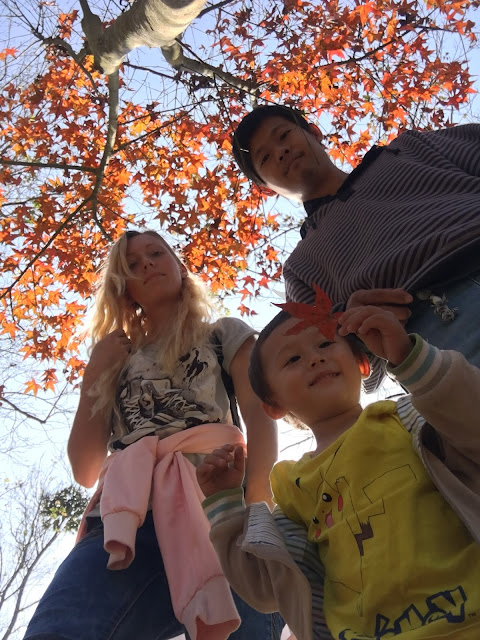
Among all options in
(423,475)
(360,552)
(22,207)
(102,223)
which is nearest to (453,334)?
(423,475)

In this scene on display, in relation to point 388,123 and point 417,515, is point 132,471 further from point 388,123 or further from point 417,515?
point 388,123

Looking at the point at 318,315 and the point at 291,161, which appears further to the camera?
the point at 291,161

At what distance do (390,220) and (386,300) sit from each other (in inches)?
15.8

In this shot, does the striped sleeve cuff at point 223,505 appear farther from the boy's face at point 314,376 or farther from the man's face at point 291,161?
the man's face at point 291,161

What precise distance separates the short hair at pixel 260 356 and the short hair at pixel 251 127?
103 centimetres

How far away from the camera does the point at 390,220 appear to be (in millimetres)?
1837

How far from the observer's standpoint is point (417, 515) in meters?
1.21

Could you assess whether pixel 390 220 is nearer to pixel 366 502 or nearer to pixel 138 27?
pixel 366 502

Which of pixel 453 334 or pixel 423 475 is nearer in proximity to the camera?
pixel 423 475

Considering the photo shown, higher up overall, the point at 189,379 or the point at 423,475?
the point at 189,379

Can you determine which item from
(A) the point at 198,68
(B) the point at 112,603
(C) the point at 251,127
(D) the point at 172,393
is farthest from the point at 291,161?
(A) the point at 198,68

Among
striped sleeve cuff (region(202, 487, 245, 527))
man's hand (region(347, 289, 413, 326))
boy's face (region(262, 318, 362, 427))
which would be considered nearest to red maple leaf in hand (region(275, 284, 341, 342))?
man's hand (region(347, 289, 413, 326))

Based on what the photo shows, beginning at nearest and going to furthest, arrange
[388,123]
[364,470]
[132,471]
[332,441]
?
[364,470], [332,441], [132,471], [388,123]

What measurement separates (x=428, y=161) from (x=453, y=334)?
→ 0.83 metres
